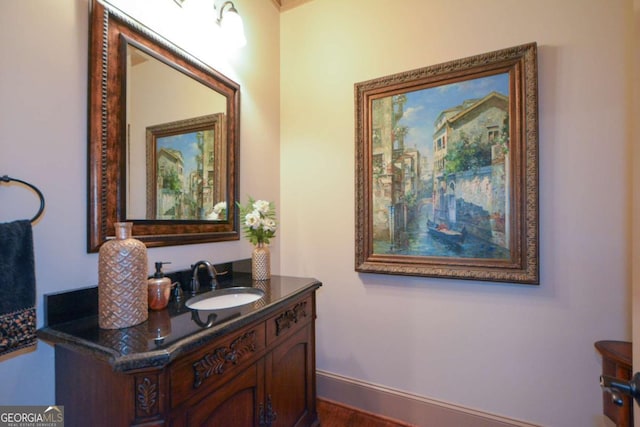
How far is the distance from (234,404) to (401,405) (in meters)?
1.20

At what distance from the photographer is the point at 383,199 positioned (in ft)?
5.58

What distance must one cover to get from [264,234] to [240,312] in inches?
22.7

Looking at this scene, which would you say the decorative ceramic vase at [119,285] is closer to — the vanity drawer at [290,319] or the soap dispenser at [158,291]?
the soap dispenser at [158,291]

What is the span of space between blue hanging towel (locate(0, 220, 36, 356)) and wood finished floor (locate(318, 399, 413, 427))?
1.55 m

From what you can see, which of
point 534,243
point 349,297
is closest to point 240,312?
point 349,297

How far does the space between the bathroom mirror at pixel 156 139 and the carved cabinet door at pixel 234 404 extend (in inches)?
25.6

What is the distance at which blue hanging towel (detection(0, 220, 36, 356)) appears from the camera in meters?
0.70

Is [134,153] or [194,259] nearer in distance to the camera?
[134,153]

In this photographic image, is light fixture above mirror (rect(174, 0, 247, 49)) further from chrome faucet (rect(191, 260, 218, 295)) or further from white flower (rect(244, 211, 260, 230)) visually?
chrome faucet (rect(191, 260, 218, 295))

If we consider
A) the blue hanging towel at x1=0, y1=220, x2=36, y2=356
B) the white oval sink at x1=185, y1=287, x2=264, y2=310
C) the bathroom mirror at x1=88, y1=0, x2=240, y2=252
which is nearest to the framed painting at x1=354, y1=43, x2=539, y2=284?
the white oval sink at x1=185, y1=287, x2=264, y2=310

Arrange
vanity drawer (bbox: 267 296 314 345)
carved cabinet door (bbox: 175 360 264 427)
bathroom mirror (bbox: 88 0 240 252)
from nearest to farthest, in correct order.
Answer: carved cabinet door (bbox: 175 360 264 427) → bathroom mirror (bbox: 88 0 240 252) → vanity drawer (bbox: 267 296 314 345)

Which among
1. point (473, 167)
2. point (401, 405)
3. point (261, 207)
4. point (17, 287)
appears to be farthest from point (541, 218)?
point (17, 287)

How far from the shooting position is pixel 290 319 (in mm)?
1244

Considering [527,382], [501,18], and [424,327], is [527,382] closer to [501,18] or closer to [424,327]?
[424,327]
